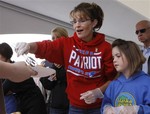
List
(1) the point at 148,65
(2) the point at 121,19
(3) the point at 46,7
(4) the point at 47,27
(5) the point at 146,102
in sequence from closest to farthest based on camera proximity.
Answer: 1. (5) the point at 146,102
2. (1) the point at 148,65
3. (3) the point at 46,7
4. (4) the point at 47,27
5. (2) the point at 121,19

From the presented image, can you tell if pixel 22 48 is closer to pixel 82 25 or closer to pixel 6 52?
pixel 82 25

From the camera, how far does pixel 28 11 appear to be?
307cm

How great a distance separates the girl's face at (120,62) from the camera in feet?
4.27

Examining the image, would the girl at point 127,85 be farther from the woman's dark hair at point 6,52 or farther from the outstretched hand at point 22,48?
the woman's dark hair at point 6,52

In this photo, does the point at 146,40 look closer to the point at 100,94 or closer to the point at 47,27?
the point at 100,94

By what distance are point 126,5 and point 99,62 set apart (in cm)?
204

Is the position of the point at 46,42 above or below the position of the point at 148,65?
above

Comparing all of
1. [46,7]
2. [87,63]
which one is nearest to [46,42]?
[87,63]

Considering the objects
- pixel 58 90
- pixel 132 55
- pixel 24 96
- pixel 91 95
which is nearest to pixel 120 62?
pixel 132 55

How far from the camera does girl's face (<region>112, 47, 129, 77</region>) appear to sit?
51.2 inches

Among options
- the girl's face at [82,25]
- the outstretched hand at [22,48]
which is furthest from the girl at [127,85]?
the outstretched hand at [22,48]

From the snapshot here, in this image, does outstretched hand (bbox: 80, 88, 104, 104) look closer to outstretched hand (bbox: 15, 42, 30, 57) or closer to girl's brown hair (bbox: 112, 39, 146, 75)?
girl's brown hair (bbox: 112, 39, 146, 75)

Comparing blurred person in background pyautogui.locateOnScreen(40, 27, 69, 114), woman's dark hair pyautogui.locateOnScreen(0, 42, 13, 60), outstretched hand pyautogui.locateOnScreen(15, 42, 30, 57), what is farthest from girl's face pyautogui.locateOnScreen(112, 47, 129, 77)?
woman's dark hair pyautogui.locateOnScreen(0, 42, 13, 60)

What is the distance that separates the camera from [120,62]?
51.2 inches
